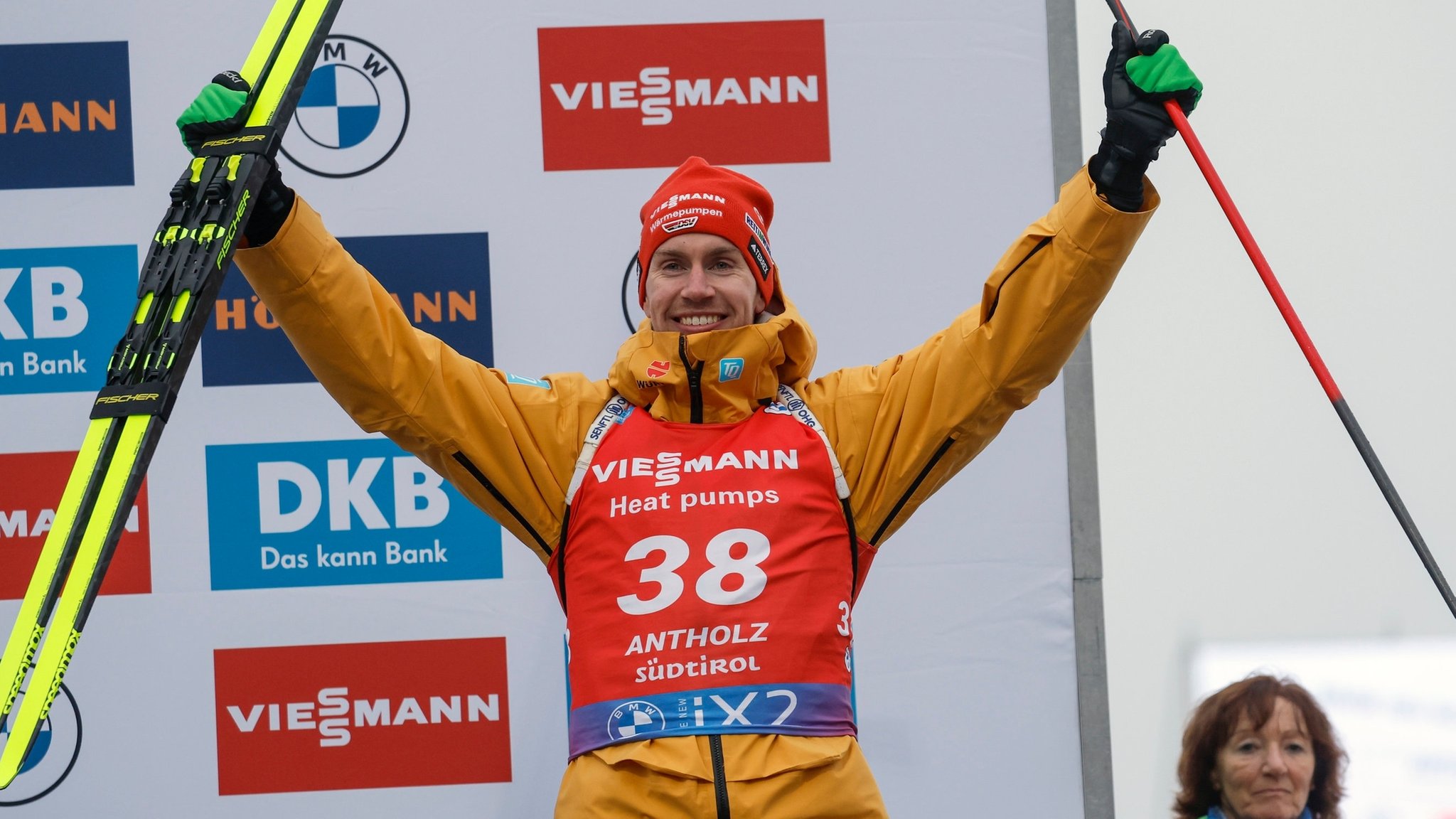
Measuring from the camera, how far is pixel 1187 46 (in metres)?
2.45

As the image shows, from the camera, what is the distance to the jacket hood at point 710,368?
5.38ft

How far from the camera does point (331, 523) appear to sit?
7.74 feet

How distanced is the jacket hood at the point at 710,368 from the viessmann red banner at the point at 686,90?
73 cm

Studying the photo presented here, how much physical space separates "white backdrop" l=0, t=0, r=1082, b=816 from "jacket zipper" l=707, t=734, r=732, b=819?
2.79 ft

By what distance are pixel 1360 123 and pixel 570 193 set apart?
1351 mm

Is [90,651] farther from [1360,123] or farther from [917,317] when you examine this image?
[1360,123]

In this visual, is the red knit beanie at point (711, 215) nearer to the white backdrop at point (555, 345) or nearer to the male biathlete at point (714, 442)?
the male biathlete at point (714, 442)

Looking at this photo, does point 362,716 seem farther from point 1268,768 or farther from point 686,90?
point 1268,768

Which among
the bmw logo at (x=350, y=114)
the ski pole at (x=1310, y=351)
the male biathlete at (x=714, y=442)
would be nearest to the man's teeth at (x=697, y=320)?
the male biathlete at (x=714, y=442)

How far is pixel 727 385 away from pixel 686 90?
2.98ft

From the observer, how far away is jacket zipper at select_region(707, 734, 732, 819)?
59.0 inches

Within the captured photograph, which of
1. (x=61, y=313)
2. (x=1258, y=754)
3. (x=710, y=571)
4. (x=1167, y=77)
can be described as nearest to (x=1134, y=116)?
(x=1167, y=77)

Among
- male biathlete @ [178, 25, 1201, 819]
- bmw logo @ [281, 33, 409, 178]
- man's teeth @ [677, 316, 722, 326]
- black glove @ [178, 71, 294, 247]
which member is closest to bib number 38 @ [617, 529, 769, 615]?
male biathlete @ [178, 25, 1201, 819]

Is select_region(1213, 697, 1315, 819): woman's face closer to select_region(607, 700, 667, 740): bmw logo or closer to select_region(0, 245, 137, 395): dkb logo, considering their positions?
select_region(607, 700, 667, 740): bmw logo
